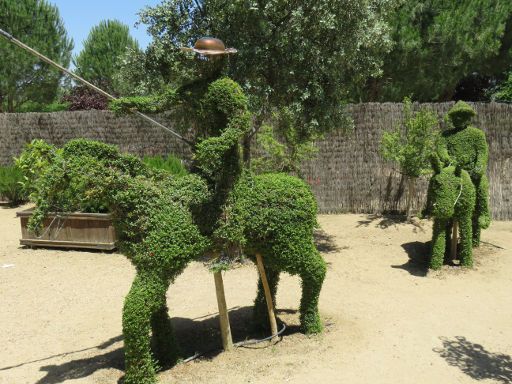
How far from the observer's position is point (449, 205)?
8703 millimetres

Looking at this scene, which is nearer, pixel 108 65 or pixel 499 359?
pixel 499 359

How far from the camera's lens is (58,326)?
23.3ft

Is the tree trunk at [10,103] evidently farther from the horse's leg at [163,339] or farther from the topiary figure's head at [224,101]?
the topiary figure's head at [224,101]

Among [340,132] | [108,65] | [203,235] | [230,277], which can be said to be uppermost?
[108,65]

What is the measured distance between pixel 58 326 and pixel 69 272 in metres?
2.65

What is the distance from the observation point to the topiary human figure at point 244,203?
5.19 metres

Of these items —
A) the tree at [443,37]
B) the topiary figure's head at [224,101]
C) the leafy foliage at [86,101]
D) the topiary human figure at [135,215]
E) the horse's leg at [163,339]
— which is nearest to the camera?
the topiary human figure at [135,215]

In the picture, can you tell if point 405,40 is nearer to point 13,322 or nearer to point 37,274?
point 37,274

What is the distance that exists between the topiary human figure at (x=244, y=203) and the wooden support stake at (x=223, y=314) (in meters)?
0.53

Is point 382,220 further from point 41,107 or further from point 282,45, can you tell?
point 41,107

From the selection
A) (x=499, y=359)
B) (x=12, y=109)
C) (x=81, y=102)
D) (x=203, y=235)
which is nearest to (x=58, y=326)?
(x=203, y=235)

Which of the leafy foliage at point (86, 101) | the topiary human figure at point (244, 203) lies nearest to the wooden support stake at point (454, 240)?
the topiary human figure at point (244, 203)

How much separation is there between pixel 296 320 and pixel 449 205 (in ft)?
12.3

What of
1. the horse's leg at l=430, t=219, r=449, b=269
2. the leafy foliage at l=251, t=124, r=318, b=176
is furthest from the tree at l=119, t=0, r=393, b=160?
the horse's leg at l=430, t=219, r=449, b=269
